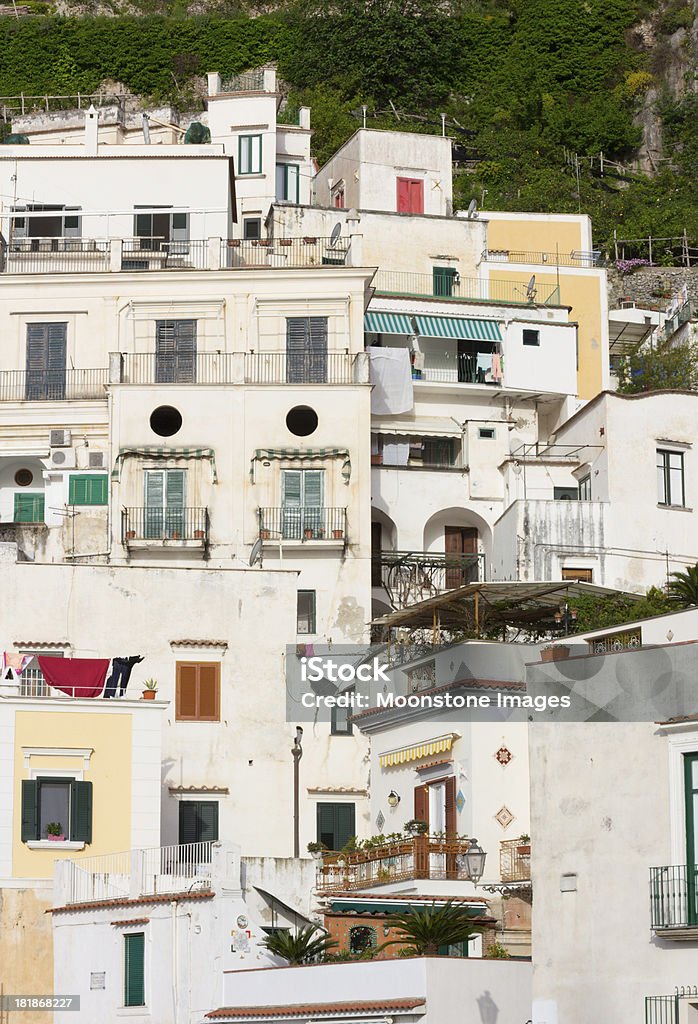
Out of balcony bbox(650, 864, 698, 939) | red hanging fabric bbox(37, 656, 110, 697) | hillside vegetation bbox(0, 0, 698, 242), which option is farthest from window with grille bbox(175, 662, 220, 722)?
hillside vegetation bbox(0, 0, 698, 242)


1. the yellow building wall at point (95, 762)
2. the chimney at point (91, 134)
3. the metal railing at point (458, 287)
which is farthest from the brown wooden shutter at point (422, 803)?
the chimney at point (91, 134)

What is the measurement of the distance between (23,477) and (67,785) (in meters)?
17.3

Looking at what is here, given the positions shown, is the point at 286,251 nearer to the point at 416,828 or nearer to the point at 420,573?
the point at 420,573

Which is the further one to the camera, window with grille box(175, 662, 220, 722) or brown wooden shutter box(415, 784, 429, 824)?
window with grille box(175, 662, 220, 722)

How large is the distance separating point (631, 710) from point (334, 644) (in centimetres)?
2131

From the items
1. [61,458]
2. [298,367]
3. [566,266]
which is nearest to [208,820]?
[61,458]

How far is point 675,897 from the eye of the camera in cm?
2514

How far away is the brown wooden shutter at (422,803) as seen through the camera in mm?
37688

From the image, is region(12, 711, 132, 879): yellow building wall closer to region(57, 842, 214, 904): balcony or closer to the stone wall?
region(57, 842, 214, 904): balcony

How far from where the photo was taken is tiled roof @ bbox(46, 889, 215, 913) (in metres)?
34.3

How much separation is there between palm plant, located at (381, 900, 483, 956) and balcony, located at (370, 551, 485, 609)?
2005 centimetres

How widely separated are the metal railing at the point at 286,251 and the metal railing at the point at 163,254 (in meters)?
0.89

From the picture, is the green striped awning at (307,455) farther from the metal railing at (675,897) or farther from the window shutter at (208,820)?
the metal railing at (675,897)

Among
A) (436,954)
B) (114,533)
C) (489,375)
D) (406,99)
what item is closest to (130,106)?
(406,99)
